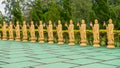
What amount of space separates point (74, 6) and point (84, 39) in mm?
16749

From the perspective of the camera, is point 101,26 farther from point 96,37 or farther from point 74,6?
point 74,6

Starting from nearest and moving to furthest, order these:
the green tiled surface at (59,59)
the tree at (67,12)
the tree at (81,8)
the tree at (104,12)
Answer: the green tiled surface at (59,59) < the tree at (104,12) < the tree at (67,12) < the tree at (81,8)

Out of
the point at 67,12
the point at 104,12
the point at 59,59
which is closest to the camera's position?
the point at 59,59

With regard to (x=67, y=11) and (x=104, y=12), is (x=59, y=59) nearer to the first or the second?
(x=104, y=12)

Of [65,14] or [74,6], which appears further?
[74,6]

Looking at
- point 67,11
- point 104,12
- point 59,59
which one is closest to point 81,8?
point 67,11

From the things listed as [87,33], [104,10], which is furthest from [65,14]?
[87,33]

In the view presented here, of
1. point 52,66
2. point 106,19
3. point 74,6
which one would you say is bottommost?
point 52,66

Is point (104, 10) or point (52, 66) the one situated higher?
point (104, 10)

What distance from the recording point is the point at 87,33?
43.5 feet

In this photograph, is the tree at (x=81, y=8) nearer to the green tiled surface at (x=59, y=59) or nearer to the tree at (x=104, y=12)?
the tree at (x=104, y=12)

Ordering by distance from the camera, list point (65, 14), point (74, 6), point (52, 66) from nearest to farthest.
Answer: point (52, 66), point (65, 14), point (74, 6)

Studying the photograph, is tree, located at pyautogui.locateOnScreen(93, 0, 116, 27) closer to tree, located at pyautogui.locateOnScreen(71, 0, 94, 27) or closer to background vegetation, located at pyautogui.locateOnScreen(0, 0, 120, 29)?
background vegetation, located at pyautogui.locateOnScreen(0, 0, 120, 29)

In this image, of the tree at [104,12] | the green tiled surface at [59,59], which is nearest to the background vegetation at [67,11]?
the tree at [104,12]
